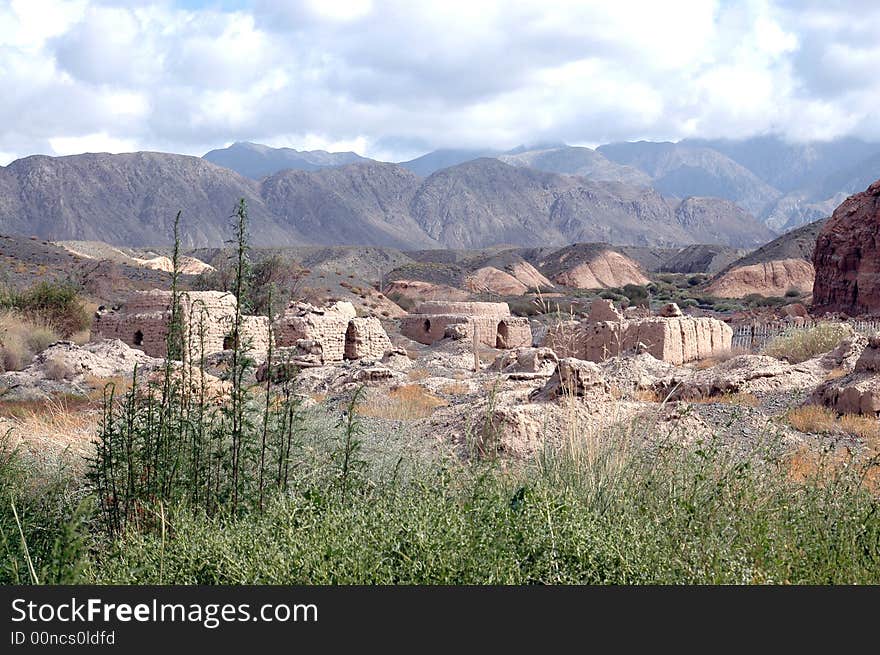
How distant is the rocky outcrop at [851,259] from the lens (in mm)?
29797

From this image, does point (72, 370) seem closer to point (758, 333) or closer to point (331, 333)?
point (331, 333)

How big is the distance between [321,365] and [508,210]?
113359 millimetres

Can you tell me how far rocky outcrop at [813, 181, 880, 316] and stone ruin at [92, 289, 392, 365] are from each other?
17277mm

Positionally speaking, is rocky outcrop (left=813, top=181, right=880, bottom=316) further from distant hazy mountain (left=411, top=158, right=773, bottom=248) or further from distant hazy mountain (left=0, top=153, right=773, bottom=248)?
distant hazy mountain (left=411, top=158, right=773, bottom=248)

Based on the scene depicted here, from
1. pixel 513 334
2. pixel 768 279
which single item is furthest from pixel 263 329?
pixel 768 279

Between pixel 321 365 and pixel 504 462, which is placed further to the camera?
pixel 321 365

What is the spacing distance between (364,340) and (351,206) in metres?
102

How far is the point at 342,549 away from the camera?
4.01 meters

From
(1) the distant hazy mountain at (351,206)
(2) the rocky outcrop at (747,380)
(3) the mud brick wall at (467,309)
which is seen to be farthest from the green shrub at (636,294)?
(1) the distant hazy mountain at (351,206)

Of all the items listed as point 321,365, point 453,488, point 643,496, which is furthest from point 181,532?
point 321,365

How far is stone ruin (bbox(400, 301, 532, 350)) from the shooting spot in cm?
2438

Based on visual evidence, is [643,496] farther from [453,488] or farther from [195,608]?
[195,608]

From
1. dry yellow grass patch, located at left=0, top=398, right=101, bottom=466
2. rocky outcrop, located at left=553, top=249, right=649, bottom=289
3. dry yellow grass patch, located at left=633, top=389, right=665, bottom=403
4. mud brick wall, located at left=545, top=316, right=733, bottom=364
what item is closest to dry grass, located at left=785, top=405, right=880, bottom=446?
dry yellow grass patch, located at left=633, top=389, right=665, bottom=403

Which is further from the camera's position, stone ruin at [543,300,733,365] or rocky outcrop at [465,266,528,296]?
rocky outcrop at [465,266,528,296]
